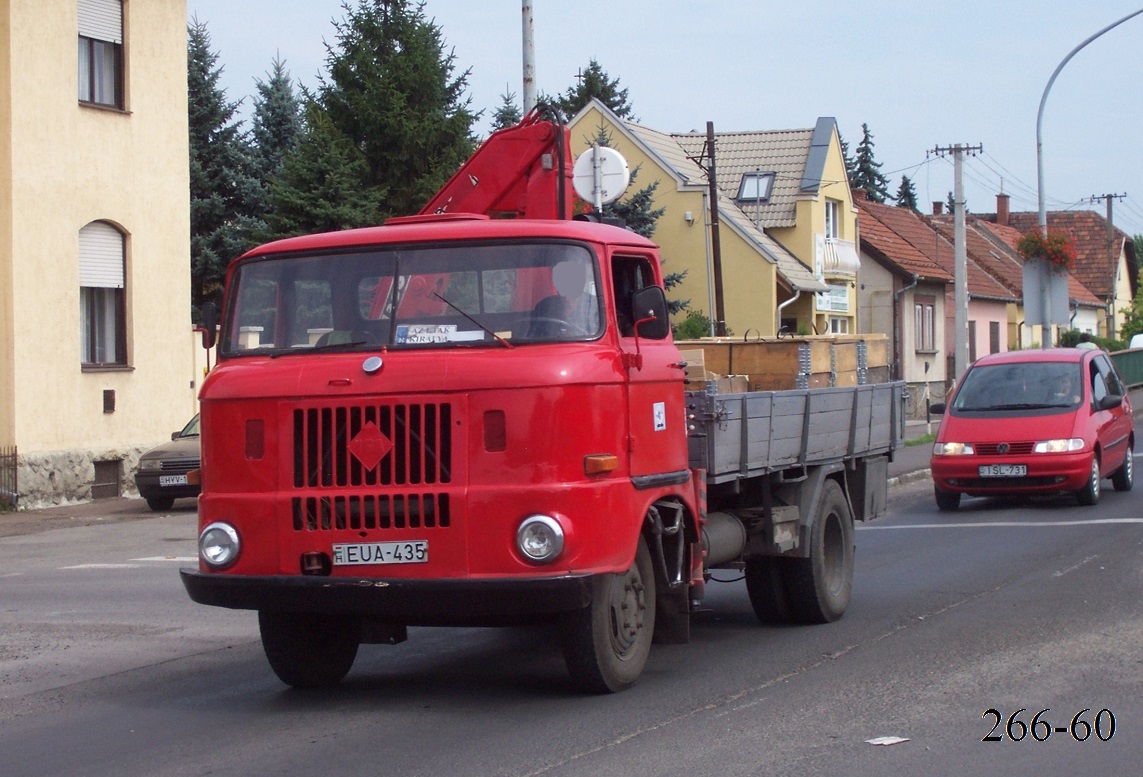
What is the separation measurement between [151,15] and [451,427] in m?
19.0

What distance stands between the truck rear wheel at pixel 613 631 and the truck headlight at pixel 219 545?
1.66m

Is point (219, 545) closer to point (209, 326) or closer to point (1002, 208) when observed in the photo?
point (209, 326)

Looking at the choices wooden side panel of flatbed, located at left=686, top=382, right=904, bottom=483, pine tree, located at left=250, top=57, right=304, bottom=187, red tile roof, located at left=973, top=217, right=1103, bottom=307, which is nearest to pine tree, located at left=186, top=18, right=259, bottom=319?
pine tree, located at left=250, top=57, right=304, bottom=187

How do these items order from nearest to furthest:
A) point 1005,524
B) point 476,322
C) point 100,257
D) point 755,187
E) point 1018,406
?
point 476,322
point 1005,524
point 1018,406
point 100,257
point 755,187

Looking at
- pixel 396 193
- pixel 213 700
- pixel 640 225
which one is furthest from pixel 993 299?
pixel 213 700

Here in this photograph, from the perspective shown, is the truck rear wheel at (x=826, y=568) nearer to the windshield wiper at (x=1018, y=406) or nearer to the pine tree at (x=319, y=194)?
the windshield wiper at (x=1018, y=406)

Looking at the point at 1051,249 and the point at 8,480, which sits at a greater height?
the point at 1051,249

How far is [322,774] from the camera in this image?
20.7 feet

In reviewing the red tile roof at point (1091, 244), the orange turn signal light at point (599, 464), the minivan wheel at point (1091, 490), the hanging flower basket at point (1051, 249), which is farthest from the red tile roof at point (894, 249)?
the orange turn signal light at point (599, 464)

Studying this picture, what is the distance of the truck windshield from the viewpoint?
7.54 m

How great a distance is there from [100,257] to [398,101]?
1033 centimetres

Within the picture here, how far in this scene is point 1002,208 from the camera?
8631 cm

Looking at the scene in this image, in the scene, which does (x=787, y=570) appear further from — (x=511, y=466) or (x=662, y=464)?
(x=511, y=466)

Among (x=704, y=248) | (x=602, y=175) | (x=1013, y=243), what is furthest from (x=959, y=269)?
(x=1013, y=243)
